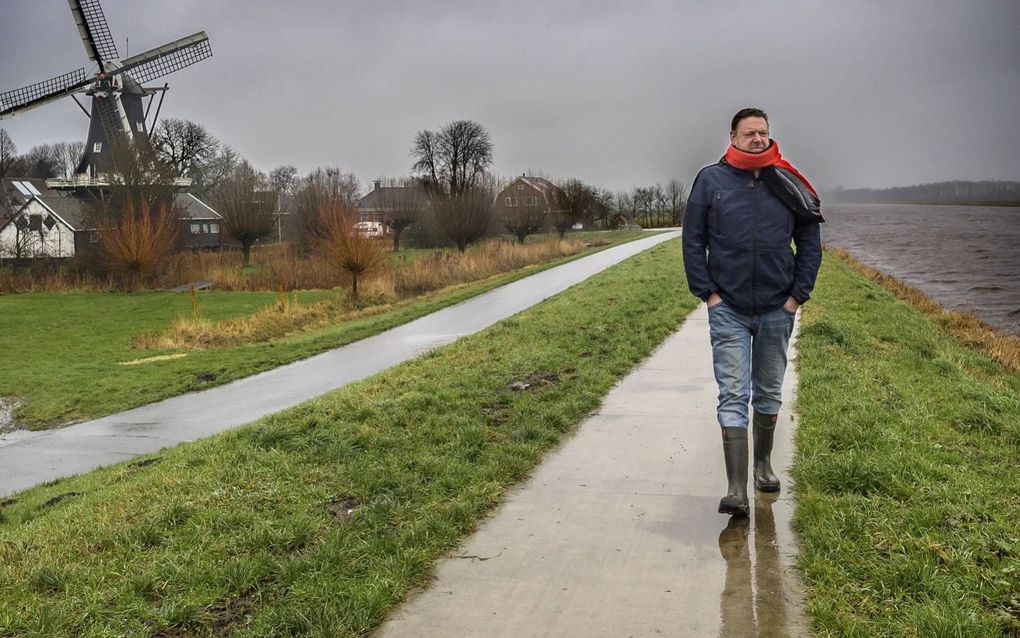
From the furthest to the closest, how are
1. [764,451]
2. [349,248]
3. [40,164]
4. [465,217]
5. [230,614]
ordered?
1. [40,164]
2. [465,217]
3. [349,248]
4. [764,451]
5. [230,614]

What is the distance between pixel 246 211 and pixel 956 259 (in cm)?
3916

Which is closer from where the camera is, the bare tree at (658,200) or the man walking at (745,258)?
the man walking at (745,258)

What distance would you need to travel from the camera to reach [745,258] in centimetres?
511

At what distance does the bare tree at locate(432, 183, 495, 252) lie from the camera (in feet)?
156

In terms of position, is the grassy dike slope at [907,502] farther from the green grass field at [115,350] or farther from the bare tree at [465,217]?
the bare tree at [465,217]

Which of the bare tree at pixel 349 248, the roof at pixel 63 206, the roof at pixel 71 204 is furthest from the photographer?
the roof at pixel 63 206

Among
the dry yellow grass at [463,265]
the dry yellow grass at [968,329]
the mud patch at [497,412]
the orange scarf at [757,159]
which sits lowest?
the dry yellow grass at [968,329]

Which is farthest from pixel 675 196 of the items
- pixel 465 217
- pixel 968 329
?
pixel 968 329

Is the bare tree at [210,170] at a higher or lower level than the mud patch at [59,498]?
higher

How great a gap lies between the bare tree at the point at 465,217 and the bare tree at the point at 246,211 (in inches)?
483

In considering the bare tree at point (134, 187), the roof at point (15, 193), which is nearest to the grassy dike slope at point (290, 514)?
the bare tree at point (134, 187)

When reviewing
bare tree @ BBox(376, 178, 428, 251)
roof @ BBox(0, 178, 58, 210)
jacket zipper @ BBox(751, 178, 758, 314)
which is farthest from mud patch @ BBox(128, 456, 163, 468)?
roof @ BBox(0, 178, 58, 210)

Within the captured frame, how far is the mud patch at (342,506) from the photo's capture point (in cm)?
508

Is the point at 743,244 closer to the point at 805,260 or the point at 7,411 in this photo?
the point at 805,260
